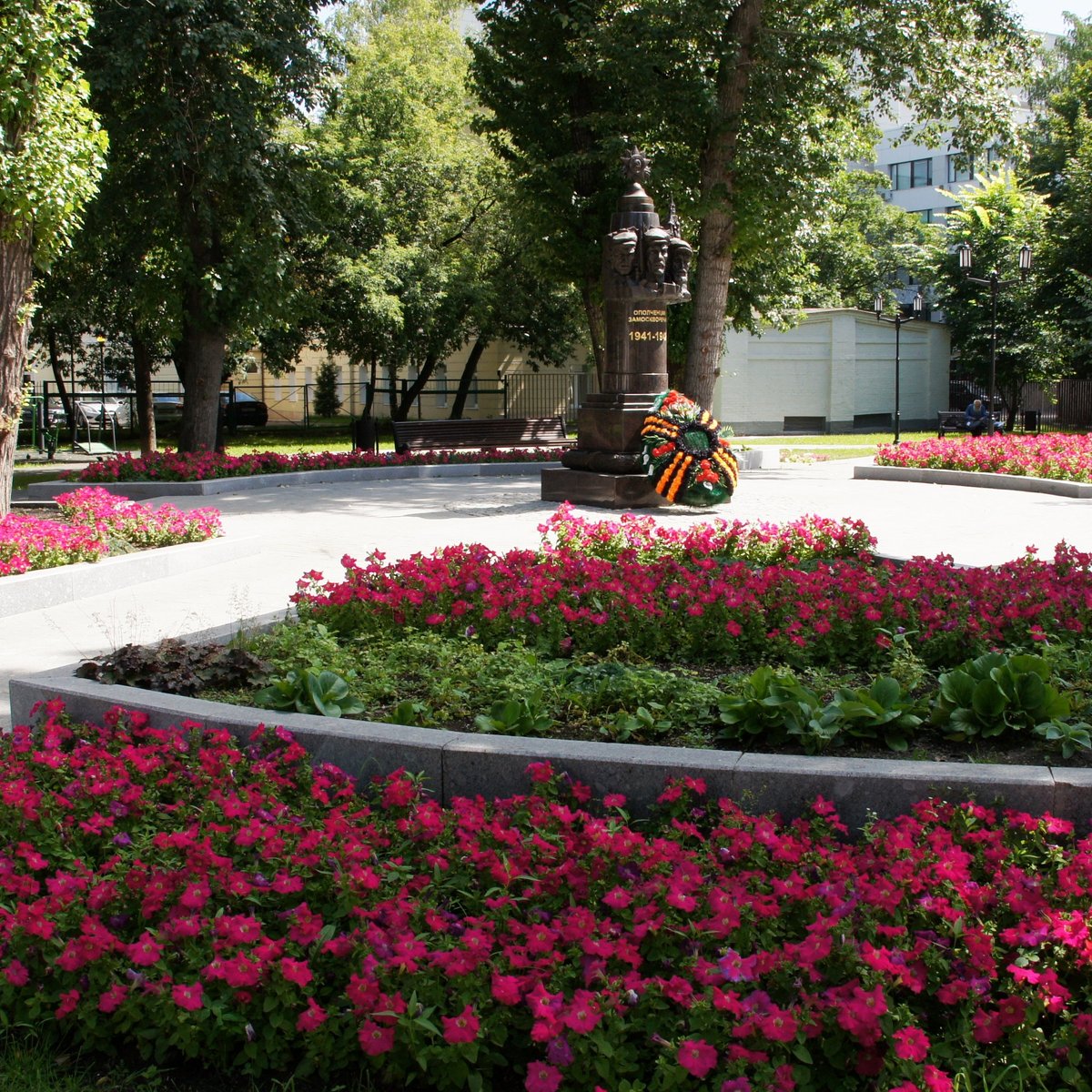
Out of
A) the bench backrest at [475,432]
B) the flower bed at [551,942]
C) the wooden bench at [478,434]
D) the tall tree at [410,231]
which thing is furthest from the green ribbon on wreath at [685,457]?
the tall tree at [410,231]

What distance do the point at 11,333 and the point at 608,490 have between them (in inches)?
274

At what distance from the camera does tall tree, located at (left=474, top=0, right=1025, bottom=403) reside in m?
19.6

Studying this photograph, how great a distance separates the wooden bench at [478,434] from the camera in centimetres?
2358

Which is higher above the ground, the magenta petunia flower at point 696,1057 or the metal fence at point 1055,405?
the metal fence at point 1055,405

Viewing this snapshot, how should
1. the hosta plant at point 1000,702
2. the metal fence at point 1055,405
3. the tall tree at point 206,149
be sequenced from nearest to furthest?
the hosta plant at point 1000,702, the tall tree at point 206,149, the metal fence at point 1055,405

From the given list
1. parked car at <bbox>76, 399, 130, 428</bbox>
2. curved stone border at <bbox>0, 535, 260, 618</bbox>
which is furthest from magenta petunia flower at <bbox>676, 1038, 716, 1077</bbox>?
parked car at <bbox>76, 399, 130, 428</bbox>

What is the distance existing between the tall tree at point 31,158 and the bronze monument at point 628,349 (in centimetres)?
663

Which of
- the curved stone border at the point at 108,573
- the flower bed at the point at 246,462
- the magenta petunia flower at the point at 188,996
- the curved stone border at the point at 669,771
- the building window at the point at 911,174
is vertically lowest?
the magenta petunia flower at the point at 188,996

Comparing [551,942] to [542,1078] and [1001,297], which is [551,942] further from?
[1001,297]

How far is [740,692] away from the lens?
517 cm

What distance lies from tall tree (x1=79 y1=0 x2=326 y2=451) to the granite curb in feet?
49.1

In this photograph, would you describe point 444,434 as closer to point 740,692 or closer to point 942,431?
point 942,431

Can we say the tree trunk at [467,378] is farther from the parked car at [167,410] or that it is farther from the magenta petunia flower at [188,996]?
the magenta petunia flower at [188,996]

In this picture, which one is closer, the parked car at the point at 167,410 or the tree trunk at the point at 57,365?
the tree trunk at the point at 57,365
